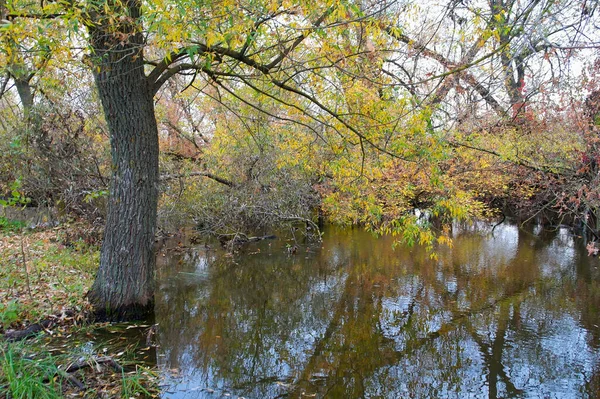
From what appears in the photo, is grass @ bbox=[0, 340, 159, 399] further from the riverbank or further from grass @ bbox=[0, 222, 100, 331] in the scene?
grass @ bbox=[0, 222, 100, 331]

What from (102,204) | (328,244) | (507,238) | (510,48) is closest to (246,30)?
(510,48)

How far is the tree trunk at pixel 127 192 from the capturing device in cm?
577

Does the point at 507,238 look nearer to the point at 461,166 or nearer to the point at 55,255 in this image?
the point at 461,166

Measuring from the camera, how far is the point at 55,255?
820cm

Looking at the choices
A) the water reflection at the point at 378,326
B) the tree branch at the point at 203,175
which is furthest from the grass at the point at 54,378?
the tree branch at the point at 203,175

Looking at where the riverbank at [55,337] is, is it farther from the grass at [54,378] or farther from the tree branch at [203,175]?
the tree branch at [203,175]

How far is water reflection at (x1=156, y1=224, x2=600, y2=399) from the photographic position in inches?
201

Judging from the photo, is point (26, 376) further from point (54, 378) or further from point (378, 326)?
point (378, 326)

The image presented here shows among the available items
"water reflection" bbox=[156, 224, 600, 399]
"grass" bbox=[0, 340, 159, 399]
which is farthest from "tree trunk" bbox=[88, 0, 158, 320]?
"grass" bbox=[0, 340, 159, 399]

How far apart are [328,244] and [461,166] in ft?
16.7

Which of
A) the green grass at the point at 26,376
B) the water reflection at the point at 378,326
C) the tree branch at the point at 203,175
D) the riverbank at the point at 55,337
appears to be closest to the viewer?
the green grass at the point at 26,376

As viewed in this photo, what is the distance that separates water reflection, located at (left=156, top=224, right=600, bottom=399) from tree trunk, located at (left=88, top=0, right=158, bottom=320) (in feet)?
2.93

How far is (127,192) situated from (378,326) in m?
4.37

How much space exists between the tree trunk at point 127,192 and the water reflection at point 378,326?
0.89m
